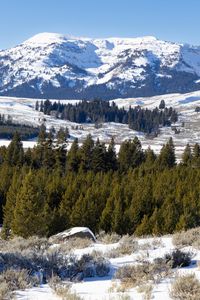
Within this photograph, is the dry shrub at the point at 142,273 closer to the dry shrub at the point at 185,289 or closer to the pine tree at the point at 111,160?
the dry shrub at the point at 185,289

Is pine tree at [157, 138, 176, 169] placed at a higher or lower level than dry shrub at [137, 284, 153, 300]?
lower

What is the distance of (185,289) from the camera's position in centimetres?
895

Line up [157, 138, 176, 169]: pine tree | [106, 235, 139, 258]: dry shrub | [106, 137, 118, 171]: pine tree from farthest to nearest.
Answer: [157, 138, 176, 169]: pine tree → [106, 137, 118, 171]: pine tree → [106, 235, 139, 258]: dry shrub

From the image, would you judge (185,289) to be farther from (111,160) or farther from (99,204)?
(111,160)

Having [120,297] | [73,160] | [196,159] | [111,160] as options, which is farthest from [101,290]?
[196,159]

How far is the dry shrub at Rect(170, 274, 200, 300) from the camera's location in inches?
338

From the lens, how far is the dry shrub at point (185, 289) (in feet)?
28.2

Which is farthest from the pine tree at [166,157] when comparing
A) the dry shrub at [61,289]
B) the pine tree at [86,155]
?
the dry shrub at [61,289]

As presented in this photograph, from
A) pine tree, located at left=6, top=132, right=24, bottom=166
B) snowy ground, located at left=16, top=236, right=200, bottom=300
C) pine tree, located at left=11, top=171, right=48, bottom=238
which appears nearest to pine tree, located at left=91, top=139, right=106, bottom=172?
pine tree, located at left=6, top=132, right=24, bottom=166

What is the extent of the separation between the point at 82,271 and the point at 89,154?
75228 mm

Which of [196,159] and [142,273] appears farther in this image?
[196,159]

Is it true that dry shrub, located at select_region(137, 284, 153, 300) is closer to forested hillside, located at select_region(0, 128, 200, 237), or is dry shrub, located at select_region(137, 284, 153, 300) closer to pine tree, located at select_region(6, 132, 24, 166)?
forested hillside, located at select_region(0, 128, 200, 237)

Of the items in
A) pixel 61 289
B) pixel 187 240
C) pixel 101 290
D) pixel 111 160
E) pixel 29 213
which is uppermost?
pixel 61 289

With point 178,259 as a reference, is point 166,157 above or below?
below
